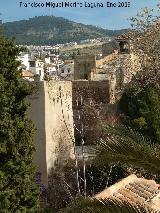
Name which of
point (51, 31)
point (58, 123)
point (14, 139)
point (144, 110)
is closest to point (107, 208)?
point (14, 139)

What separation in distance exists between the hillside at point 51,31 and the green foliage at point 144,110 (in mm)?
122208

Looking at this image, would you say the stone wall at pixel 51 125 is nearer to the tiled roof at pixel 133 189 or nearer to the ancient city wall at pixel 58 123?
the ancient city wall at pixel 58 123

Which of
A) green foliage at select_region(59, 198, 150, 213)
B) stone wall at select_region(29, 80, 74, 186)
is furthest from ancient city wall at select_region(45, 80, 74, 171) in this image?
green foliage at select_region(59, 198, 150, 213)

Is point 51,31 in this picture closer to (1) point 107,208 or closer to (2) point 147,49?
(2) point 147,49

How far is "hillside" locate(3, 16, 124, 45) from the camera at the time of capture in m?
158

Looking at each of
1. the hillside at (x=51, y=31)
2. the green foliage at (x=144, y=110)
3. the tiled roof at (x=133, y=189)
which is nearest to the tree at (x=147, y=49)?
the green foliage at (x=144, y=110)

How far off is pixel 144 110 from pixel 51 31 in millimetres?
151971

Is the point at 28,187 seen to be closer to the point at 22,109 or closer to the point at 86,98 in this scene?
the point at 22,109

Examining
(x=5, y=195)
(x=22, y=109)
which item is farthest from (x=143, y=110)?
(x=5, y=195)

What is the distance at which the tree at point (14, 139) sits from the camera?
42.7 ft

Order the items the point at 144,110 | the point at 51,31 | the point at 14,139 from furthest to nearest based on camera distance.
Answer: the point at 51,31 → the point at 144,110 → the point at 14,139

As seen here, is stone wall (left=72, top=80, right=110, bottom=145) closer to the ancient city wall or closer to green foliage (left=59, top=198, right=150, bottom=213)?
the ancient city wall

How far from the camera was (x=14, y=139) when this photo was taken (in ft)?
43.7

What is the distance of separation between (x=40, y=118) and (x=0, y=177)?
19.3 ft
